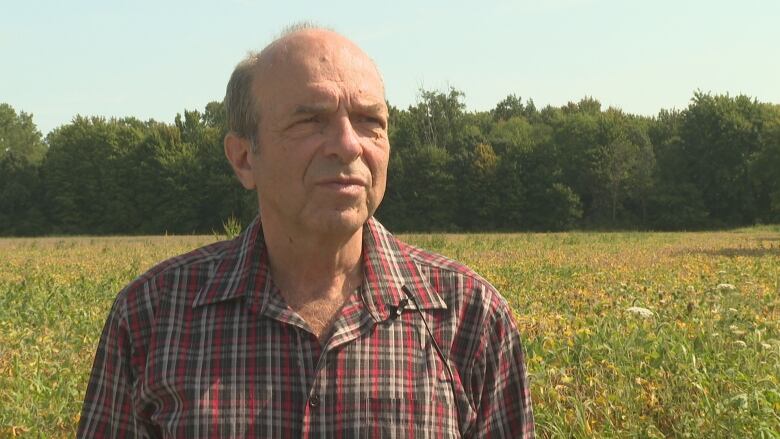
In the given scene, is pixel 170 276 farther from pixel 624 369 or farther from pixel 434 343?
pixel 624 369

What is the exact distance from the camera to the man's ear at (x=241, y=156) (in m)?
2.16

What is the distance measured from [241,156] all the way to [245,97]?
0.16m

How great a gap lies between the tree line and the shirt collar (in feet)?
195

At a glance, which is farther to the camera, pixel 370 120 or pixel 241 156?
pixel 241 156

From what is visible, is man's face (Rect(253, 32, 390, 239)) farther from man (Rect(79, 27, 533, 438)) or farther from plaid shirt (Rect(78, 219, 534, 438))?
plaid shirt (Rect(78, 219, 534, 438))

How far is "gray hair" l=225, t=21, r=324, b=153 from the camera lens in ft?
6.82

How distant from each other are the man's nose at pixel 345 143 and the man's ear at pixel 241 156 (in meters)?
0.26

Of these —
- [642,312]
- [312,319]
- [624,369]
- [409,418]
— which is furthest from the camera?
[642,312]

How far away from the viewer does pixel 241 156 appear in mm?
2195

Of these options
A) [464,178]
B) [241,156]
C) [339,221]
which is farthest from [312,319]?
[464,178]

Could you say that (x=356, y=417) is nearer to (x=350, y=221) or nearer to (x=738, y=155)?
(x=350, y=221)

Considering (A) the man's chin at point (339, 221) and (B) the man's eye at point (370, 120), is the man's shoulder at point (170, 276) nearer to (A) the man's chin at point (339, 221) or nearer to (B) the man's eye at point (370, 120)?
(A) the man's chin at point (339, 221)

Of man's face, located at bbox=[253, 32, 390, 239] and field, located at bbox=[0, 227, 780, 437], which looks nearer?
man's face, located at bbox=[253, 32, 390, 239]

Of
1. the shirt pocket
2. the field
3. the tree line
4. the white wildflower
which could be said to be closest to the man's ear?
the shirt pocket
